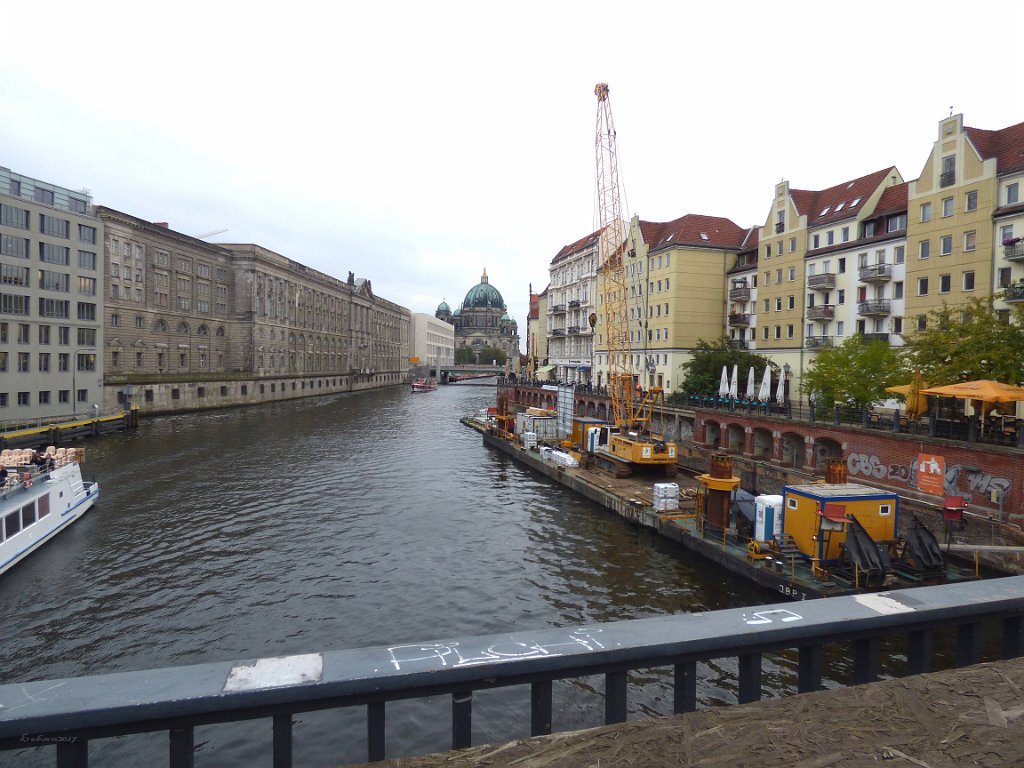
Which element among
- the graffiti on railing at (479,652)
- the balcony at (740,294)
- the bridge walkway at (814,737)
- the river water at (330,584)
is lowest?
the river water at (330,584)

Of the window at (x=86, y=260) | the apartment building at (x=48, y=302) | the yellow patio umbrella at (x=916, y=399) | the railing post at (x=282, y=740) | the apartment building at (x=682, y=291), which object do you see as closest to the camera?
the railing post at (x=282, y=740)

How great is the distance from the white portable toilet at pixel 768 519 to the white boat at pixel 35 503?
2938cm

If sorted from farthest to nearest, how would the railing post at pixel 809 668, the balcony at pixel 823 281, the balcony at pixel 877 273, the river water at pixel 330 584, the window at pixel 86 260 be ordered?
the window at pixel 86 260, the balcony at pixel 823 281, the balcony at pixel 877 273, the river water at pixel 330 584, the railing post at pixel 809 668

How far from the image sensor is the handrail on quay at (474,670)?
2.93 m

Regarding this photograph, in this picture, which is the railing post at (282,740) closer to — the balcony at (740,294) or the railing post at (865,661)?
the railing post at (865,661)

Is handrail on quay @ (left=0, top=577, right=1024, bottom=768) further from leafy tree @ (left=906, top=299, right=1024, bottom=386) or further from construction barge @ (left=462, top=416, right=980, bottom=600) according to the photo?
leafy tree @ (left=906, top=299, right=1024, bottom=386)

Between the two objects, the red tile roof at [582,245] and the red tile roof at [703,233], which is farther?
the red tile roof at [582,245]

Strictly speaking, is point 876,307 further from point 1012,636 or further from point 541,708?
point 541,708

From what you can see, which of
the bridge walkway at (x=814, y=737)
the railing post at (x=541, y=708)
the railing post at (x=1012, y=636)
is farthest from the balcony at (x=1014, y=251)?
the railing post at (x=541, y=708)

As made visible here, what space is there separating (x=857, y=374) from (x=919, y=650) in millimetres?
39474

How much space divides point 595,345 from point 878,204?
A: 148 feet

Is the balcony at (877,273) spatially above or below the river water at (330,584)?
above

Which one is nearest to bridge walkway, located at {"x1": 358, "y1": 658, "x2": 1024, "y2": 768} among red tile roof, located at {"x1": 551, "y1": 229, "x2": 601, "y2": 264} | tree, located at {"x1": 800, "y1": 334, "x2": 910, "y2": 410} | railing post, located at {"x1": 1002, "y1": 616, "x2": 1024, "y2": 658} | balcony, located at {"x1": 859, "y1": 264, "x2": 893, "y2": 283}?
railing post, located at {"x1": 1002, "y1": 616, "x2": 1024, "y2": 658}

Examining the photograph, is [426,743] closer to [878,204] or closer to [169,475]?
[169,475]
